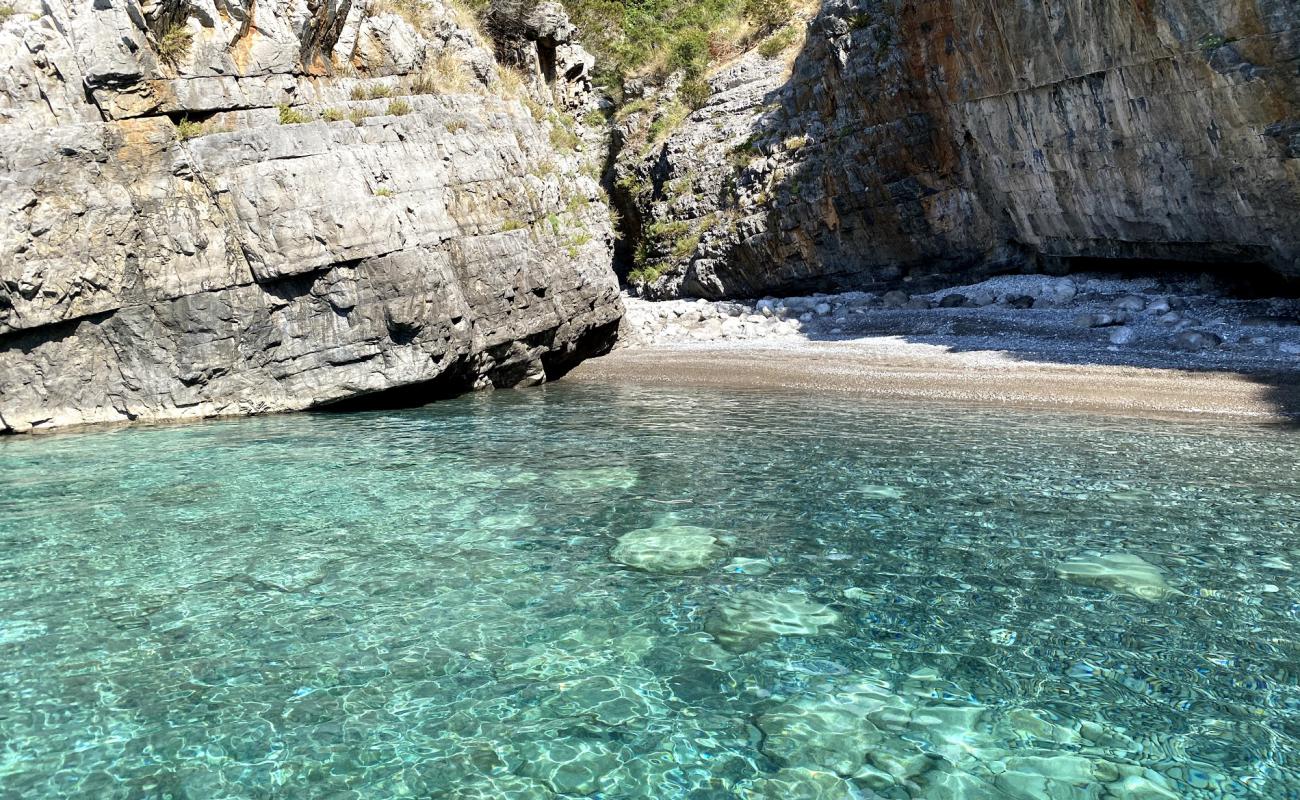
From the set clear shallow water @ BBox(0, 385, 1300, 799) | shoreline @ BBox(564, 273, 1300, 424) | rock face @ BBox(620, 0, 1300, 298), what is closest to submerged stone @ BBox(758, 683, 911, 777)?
clear shallow water @ BBox(0, 385, 1300, 799)

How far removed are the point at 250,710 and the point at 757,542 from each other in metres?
3.28

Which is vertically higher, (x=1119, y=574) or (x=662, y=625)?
(x=662, y=625)

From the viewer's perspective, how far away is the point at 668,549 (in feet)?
20.0

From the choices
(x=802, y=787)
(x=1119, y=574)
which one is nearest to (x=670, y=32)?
(x=1119, y=574)

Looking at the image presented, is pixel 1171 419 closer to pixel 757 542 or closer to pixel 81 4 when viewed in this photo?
pixel 757 542

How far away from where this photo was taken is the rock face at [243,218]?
34.3ft

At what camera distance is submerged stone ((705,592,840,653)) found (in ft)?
15.5

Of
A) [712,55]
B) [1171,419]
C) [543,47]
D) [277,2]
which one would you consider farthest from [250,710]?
[712,55]

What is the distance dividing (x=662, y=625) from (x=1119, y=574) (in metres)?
2.73

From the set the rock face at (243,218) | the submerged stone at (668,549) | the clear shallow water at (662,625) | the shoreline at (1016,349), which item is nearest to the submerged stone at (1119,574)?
the clear shallow water at (662,625)

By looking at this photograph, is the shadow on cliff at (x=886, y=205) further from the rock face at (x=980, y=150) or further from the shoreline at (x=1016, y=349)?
the shoreline at (x=1016, y=349)

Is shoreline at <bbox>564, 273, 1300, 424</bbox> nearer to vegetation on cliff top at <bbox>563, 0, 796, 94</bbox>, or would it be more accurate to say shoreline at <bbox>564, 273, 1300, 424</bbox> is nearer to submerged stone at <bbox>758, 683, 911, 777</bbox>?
submerged stone at <bbox>758, 683, 911, 777</bbox>

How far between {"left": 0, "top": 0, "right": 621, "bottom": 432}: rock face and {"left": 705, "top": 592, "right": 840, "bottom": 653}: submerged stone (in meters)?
7.77

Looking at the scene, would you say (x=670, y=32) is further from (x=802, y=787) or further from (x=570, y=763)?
(x=802, y=787)
